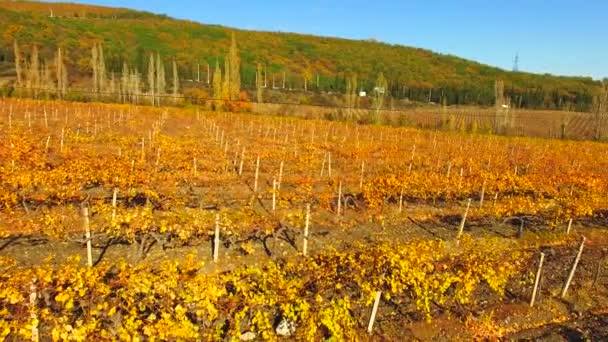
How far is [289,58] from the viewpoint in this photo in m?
148

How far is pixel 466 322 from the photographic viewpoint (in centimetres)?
971

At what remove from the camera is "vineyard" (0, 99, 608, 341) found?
7.70 meters

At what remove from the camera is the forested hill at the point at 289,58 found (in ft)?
363

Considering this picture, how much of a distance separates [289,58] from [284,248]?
140 m

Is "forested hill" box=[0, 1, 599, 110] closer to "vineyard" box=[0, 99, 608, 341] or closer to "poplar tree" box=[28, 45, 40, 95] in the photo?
"poplar tree" box=[28, 45, 40, 95]

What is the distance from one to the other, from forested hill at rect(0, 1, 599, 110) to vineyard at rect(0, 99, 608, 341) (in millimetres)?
81706

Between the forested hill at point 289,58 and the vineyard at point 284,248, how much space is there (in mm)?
81706

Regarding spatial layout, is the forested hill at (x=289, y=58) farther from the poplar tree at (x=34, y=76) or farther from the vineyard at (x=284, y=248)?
the vineyard at (x=284, y=248)

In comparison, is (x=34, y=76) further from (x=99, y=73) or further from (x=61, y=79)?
(x=99, y=73)

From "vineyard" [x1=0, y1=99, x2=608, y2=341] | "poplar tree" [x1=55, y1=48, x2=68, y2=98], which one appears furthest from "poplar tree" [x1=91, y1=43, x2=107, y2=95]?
"vineyard" [x1=0, y1=99, x2=608, y2=341]

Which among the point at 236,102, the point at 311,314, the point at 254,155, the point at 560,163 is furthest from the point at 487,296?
the point at 236,102

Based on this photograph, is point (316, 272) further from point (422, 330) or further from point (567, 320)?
point (567, 320)

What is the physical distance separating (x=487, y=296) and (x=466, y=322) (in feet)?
5.40

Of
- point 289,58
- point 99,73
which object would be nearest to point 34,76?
point 99,73
